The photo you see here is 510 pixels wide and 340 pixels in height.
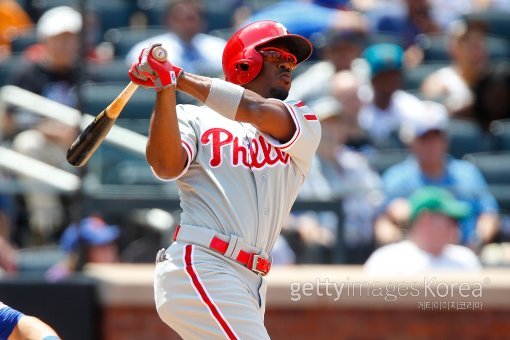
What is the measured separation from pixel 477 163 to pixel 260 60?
390 cm

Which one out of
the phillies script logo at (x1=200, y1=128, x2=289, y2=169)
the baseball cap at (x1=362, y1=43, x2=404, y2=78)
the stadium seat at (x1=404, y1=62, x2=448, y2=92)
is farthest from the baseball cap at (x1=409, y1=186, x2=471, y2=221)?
the phillies script logo at (x1=200, y1=128, x2=289, y2=169)

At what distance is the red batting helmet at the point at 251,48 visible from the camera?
13.0ft

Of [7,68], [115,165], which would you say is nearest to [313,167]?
[115,165]

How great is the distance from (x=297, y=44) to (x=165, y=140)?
72cm

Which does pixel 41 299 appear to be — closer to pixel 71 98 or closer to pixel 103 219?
pixel 103 219

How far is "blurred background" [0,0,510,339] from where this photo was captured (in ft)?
19.4

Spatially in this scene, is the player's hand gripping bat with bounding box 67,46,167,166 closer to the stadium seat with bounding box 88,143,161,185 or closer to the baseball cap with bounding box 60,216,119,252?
the baseball cap with bounding box 60,216,119,252

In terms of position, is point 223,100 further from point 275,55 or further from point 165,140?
point 275,55

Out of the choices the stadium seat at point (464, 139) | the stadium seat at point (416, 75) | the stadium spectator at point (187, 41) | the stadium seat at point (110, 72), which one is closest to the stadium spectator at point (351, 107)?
the stadium seat at point (464, 139)

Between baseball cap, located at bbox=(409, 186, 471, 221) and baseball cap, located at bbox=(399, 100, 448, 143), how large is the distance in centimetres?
70

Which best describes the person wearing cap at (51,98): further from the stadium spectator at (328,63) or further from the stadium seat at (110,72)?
the stadium spectator at (328,63)

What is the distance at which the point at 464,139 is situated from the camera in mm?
7824

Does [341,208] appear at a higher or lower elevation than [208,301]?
lower

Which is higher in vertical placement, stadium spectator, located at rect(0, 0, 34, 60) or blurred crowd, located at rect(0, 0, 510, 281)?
blurred crowd, located at rect(0, 0, 510, 281)
